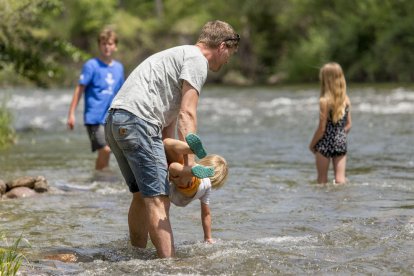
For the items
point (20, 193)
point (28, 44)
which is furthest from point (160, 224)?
point (28, 44)

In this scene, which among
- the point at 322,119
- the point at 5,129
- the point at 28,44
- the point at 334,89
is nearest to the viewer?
the point at 334,89

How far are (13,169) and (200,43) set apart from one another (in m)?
6.54

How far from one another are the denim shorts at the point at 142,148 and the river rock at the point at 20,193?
3.61 m

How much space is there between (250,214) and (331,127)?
232 centimetres

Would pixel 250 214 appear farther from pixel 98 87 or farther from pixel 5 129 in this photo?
pixel 5 129

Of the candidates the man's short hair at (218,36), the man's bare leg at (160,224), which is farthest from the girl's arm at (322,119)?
the man's bare leg at (160,224)

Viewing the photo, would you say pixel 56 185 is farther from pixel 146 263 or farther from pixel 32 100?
pixel 32 100

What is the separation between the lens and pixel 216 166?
660 centimetres

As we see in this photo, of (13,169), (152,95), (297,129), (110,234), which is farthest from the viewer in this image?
(297,129)

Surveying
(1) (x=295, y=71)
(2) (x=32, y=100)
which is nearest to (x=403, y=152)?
(2) (x=32, y=100)

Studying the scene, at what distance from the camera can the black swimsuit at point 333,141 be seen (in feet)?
34.3

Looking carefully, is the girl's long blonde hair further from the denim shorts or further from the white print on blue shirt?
the denim shorts

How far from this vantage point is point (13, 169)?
12.1 metres

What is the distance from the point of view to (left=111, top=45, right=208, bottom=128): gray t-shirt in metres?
6.04
